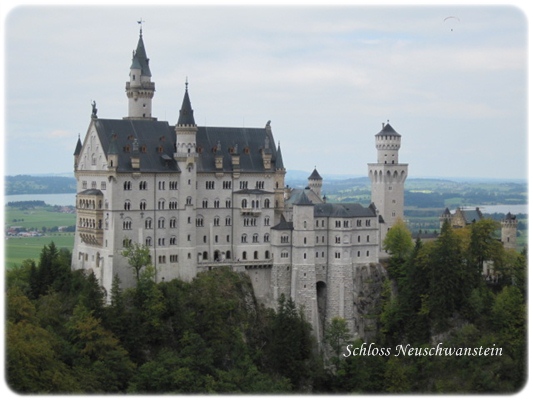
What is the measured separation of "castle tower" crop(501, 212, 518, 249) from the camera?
393 feet

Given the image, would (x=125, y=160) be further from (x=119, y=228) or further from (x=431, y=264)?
(x=431, y=264)

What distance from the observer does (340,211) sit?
11025 centimetres

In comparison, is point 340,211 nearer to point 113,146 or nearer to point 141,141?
point 141,141

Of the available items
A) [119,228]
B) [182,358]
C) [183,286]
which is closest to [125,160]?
[119,228]

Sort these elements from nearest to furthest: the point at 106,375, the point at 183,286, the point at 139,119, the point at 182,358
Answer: the point at 106,375 < the point at 182,358 < the point at 183,286 < the point at 139,119

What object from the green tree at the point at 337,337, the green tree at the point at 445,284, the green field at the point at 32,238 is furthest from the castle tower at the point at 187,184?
the green field at the point at 32,238

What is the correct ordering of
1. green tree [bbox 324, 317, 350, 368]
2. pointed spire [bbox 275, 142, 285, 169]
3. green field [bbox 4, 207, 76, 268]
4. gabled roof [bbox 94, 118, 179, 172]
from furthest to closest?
green field [bbox 4, 207, 76, 268] → pointed spire [bbox 275, 142, 285, 169] → green tree [bbox 324, 317, 350, 368] → gabled roof [bbox 94, 118, 179, 172]

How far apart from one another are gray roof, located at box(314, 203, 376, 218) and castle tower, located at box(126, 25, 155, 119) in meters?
19.8

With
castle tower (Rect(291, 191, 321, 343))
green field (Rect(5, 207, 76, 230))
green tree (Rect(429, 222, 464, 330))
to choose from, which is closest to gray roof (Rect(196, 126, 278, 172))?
castle tower (Rect(291, 191, 321, 343))

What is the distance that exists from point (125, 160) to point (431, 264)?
31270 millimetres

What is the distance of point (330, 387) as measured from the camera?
10431 cm

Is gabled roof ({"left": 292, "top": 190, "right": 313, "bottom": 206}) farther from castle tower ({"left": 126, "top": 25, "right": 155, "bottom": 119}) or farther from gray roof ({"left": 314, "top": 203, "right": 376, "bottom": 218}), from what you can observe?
castle tower ({"left": 126, "top": 25, "right": 155, "bottom": 119})

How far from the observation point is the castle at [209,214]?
10212 cm

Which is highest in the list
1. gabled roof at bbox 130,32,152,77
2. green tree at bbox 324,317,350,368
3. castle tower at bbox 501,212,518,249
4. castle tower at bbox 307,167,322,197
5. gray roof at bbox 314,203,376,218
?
gabled roof at bbox 130,32,152,77
